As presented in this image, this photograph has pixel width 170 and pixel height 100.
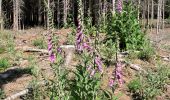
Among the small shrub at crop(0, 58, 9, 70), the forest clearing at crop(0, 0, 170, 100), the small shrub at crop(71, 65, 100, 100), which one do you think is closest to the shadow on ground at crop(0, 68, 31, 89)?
the forest clearing at crop(0, 0, 170, 100)

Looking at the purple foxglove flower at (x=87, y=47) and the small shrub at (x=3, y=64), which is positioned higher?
the purple foxglove flower at (x=87, y=47)

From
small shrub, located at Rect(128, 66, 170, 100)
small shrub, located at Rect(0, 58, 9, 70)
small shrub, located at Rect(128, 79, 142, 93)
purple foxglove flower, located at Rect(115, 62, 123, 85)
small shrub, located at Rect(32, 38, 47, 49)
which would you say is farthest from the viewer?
small shrub, located at Rect(32, 38, 47, 49)

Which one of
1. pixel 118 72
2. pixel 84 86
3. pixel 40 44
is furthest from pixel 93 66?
pixel 40 44

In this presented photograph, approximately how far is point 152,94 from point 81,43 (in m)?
4.07

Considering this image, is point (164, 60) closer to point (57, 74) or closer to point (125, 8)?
point (125, 8)

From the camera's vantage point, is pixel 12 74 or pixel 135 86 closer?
pixel 135 86

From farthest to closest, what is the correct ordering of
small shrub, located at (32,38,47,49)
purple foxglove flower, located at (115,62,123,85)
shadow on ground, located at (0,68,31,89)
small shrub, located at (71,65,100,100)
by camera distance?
small shrub, located at (32,38,47,49) < shadow on ground, located at (0,68,31,89) < small shrub, located at (71,65,100,100) < purple foxglove flower, located at (115,62,123,85)

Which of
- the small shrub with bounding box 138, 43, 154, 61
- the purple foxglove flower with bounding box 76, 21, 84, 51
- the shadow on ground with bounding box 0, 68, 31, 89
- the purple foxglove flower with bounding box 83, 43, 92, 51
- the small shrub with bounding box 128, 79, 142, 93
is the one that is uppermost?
the purple foxglove flower with bounding box 76, 21, 84, 51

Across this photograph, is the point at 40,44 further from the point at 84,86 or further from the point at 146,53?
the point at 84,86

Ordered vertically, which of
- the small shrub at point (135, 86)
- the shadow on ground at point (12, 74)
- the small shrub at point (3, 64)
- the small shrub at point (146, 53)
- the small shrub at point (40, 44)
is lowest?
the small shrub at point (135, 86)

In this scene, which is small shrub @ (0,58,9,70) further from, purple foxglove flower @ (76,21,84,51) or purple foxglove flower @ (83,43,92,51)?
purple foxglove flower @ (76,21,84,51)

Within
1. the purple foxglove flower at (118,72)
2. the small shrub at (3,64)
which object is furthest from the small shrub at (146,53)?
the purple foxglove flower at (118,72)

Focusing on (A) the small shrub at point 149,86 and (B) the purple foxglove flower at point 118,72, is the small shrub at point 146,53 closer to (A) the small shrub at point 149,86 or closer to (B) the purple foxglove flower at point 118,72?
(A) the small shrub at point 149,86

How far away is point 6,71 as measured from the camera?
1216 cm
